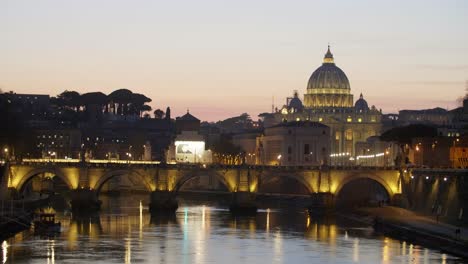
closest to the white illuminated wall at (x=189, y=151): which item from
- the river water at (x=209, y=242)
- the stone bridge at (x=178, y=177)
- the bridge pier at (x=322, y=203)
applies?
the stone bridge at (x=178, y=177)

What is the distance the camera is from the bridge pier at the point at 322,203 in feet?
410

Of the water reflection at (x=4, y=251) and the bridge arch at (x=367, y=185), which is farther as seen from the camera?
the bridge arch at (x=367, y=185)

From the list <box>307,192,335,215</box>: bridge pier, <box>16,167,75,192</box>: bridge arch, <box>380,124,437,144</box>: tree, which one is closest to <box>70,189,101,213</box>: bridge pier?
<box>16,167,75,192</box>: bridge arch

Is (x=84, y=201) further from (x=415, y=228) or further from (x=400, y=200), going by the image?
(x=415, y=228)

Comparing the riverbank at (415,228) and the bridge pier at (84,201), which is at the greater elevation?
the bridge pier at (84,201)

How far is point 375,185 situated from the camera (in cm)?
15500

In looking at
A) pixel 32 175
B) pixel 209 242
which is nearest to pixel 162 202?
pixel 32 175


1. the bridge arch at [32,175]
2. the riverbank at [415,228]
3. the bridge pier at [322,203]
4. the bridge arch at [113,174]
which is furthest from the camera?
the bridge arch at [113,174]

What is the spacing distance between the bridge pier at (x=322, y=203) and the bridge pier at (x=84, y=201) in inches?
733

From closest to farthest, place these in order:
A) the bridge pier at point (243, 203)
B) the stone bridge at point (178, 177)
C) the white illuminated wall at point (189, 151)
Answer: the bridge pier at point (243, 203) → the stone bridge at point (178, 177) → the white illuminated wall at point (189, 151)

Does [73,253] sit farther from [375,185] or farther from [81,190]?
[375,185]

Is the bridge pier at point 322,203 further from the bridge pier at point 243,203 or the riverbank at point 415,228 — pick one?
the bridge pier at point 243,203

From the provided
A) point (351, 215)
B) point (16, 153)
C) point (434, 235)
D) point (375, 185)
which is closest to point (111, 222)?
point (351, 215)

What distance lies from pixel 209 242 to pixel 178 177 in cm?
3672
